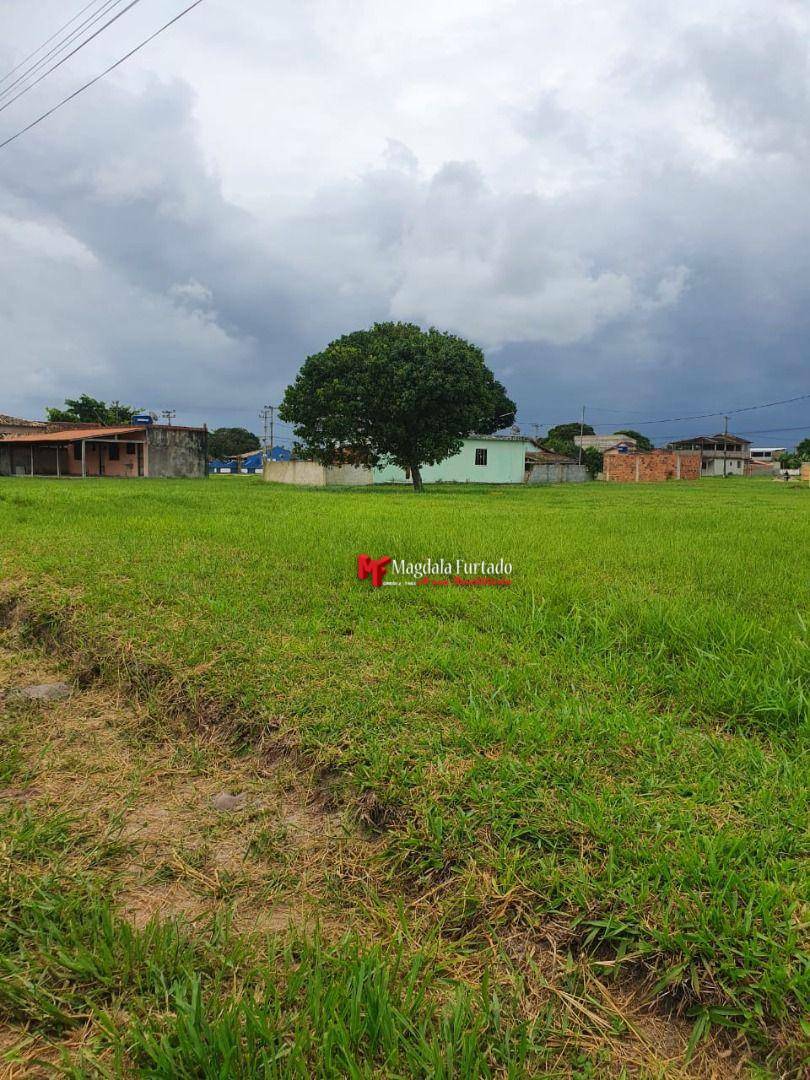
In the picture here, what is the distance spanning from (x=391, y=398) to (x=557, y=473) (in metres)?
26.2

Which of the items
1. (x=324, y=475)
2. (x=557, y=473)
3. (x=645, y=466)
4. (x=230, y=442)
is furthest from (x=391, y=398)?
(x=230, y=442)

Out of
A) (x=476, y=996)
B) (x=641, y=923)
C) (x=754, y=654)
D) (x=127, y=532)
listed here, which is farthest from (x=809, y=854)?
(x=127, y=532)

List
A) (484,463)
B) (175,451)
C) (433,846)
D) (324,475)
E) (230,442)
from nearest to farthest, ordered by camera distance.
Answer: (433,846)
(324,475)
(175,451)
(484,463)
(230,442)

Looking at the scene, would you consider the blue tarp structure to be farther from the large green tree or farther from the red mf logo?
the red mf logo

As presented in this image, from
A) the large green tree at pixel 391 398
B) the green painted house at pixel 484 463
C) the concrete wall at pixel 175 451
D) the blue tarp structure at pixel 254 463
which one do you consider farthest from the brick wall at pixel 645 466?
the blue tarp structure at pixel 254 463

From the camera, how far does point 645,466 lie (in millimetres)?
49469

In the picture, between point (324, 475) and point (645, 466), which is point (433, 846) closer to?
point (324, 475)

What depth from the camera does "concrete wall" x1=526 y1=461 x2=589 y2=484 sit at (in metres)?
44.1

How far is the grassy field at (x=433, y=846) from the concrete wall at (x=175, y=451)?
115 ft

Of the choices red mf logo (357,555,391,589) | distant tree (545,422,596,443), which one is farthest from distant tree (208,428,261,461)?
red mf logo (357,555,391,589)

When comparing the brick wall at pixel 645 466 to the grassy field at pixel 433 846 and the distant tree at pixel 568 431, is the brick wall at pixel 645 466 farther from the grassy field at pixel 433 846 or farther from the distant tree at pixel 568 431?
the grassy field at pixel 433 846

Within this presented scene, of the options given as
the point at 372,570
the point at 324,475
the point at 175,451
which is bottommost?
the point at 372,570

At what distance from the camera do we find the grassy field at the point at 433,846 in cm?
124

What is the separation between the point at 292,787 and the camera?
86.3 inches
